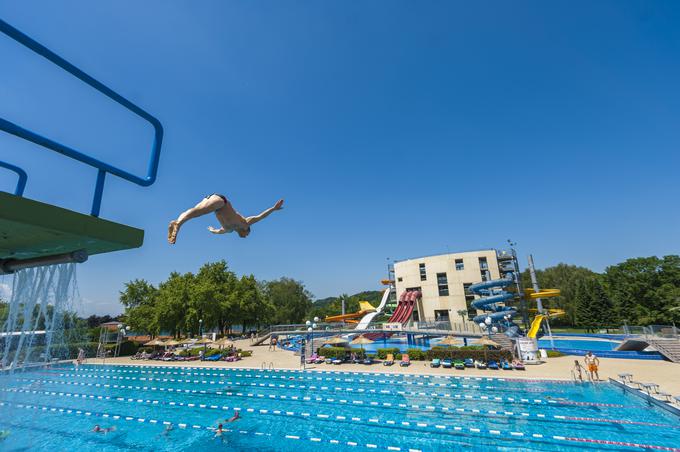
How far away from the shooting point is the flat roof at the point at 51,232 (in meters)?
1.92

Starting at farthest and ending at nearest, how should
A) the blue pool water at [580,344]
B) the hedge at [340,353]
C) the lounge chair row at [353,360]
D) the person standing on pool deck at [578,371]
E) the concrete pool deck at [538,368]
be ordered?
the blue pool water at [580,344] → the hedge at [340,353] → the lounge chair row at [353,360] → the person standing on pool deck at [578,371] → the concrete pool deck at [538,368]

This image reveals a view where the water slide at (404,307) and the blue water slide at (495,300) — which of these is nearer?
the blue water slide at (495,300)

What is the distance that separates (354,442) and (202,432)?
19.8 feet

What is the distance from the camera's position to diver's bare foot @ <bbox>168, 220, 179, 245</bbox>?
3.90 m

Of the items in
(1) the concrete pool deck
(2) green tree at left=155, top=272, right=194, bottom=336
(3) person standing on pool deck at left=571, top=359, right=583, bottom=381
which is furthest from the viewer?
(2) green tree at left=155, top=272, right=194, bottom=336

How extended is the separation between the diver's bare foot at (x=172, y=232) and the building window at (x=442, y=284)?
43708 millimetres

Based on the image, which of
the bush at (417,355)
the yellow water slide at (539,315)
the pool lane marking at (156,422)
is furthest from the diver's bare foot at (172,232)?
the yellow water slide at (539,315)

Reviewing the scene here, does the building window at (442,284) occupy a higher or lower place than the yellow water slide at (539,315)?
higher

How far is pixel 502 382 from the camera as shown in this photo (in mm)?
17719

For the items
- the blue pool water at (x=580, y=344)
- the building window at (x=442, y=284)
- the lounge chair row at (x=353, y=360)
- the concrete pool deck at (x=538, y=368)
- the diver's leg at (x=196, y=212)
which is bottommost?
the blue pool water at (x=580, y=344)

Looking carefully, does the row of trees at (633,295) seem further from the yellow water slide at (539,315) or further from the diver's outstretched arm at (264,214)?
the diver's outstretched arm at (264,214)

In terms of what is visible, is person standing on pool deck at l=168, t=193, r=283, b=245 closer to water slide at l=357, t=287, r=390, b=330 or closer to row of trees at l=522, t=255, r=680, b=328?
water slide at l=357, t=287, r=390, b=330

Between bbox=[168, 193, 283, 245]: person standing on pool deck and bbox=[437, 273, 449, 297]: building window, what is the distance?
4200 cm

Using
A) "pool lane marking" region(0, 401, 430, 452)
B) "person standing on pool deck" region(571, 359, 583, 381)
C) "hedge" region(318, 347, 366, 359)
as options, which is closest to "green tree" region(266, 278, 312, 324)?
"hedge" region(318, 347, 366, 359)
